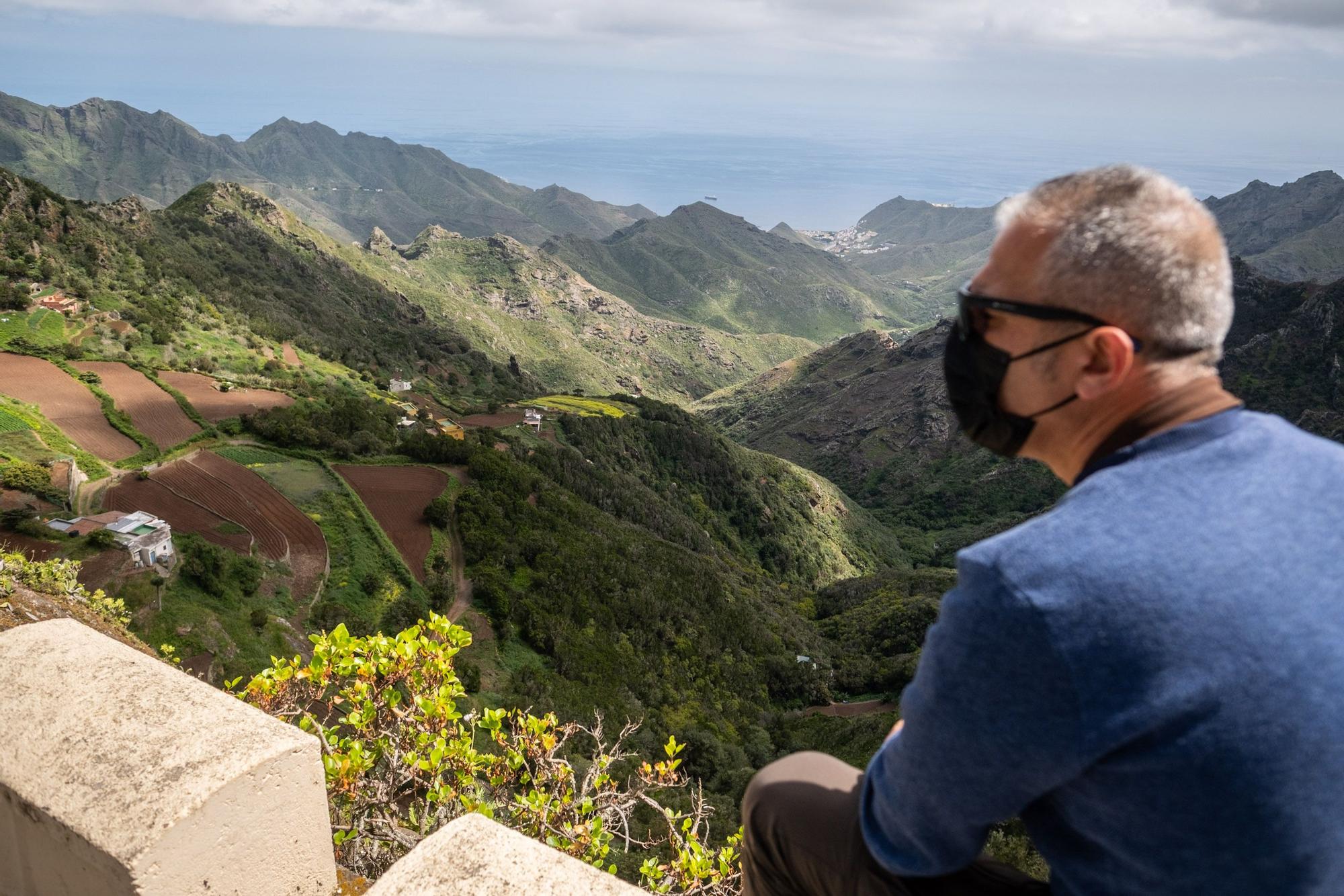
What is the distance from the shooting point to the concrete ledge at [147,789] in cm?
298

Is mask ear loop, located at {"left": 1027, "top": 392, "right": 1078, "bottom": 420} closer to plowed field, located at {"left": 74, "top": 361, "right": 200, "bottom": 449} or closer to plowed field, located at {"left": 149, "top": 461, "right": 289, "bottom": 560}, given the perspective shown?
plowed field, located at {"left": 149, "top": 461, "right": 289, "bottom": 560}

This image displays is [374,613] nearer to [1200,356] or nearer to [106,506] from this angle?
[106,506]

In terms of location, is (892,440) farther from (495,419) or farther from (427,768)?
(427,768)

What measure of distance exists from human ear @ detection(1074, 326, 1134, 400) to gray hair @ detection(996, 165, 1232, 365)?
0.05 meters

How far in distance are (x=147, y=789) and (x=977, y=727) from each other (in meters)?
3.14

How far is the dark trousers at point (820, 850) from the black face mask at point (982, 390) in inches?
51.6

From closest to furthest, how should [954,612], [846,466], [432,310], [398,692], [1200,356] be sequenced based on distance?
[954,612]
[1200,356]
[398,692]
[846,466]
[432,310]

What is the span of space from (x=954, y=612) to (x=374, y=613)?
2804 centimetres

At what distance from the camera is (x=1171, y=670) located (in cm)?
173

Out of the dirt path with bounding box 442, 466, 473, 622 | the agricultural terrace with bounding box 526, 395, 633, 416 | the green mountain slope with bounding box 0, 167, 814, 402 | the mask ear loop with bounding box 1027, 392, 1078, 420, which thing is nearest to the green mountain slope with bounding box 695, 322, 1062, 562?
the agricultural terrace with bounding box 526, 395, 633, 416

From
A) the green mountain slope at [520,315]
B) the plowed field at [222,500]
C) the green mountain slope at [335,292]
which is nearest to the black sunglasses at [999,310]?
the plowed field at [222,500]

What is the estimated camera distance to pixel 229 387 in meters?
45.0

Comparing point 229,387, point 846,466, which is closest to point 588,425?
point 229,387

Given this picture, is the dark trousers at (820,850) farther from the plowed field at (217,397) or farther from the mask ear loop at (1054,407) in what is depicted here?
the plowed field at (217,397)
